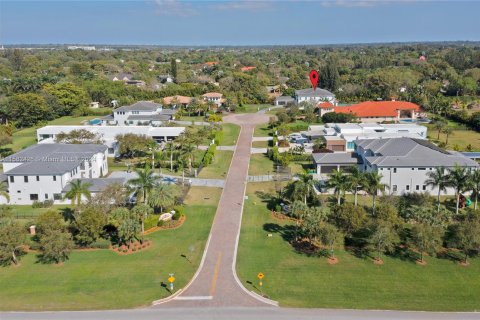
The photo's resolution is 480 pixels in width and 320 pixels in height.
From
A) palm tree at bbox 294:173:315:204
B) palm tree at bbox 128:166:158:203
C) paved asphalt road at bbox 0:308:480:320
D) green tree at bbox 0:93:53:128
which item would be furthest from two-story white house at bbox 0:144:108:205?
green tree at bbox 0:93:53:128

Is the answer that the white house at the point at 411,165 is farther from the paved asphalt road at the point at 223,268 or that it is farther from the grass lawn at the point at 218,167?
the grass lawn at the point at 218,167

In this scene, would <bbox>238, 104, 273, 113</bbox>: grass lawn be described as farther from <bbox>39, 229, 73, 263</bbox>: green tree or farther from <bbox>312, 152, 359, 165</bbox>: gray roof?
<bbox>39, 229, 73, 263</bbox>: green tree

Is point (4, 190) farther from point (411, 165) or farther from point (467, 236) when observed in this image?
point (467, 236)

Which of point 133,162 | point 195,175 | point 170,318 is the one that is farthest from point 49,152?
point 170,318

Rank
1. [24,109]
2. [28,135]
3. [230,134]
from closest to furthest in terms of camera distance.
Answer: [28,135]
[230,134]
[24,109]

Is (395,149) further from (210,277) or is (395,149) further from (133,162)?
(133,162)

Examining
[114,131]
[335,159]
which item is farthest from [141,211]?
[114,131]
